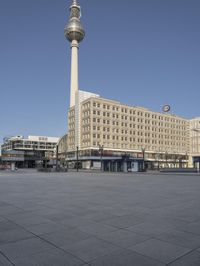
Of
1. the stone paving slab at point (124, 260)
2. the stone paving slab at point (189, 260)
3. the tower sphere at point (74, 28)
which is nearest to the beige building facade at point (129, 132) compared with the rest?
the tower sphere at point (74, 28)

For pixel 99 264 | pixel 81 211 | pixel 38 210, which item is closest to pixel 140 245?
pixel 99 264

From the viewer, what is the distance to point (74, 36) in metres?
131

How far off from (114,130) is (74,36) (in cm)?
5403

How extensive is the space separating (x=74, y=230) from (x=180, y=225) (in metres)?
2.84

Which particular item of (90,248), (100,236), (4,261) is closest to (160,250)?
(90,248)

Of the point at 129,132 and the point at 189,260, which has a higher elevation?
the point at 129,132

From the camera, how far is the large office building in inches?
4122

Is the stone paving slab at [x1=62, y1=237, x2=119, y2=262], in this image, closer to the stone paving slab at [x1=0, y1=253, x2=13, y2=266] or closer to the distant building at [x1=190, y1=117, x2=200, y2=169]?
the stone paving slab at [x1=0, y1=253, x2=13, y2=266]

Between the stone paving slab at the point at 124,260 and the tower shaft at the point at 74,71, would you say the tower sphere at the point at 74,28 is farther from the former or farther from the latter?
the stone paving slab at the point at 124,260

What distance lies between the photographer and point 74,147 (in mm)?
112812

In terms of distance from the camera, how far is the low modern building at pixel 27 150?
124 m

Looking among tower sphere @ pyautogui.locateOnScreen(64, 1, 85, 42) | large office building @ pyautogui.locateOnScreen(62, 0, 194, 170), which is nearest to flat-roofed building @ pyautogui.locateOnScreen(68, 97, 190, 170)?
large office building @ pyautogui.locateOnScreen(62, 0, 194, 170)

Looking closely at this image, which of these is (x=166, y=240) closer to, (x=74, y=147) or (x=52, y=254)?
(x=52, y=254)

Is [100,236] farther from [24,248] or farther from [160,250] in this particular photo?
[24,248]
